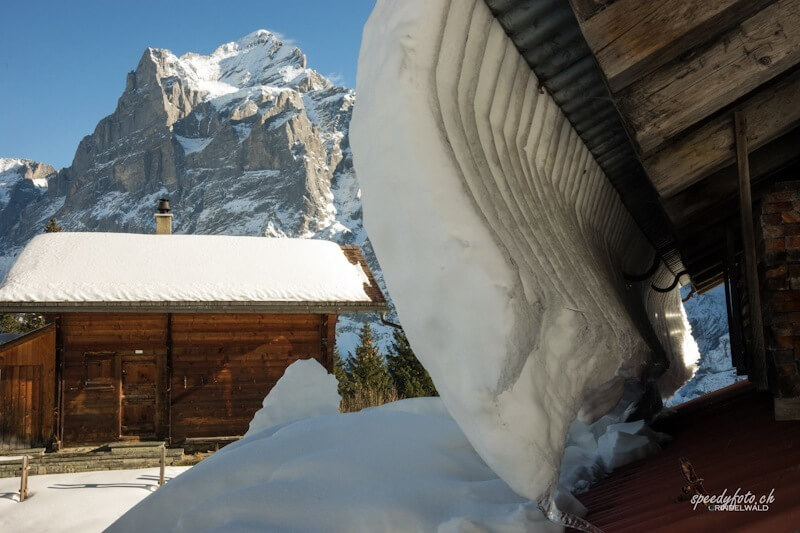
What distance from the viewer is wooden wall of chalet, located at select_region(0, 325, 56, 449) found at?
13.6m

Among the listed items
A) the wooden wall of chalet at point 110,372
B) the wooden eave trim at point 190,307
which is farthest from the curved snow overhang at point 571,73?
the wooden wall of chalet at point 110,372

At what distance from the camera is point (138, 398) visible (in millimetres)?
14070

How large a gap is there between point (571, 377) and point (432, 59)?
3.50 feet

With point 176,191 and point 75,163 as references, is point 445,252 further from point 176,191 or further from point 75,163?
point 75,163

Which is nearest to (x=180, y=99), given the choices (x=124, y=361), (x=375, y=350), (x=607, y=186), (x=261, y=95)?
(x=261, y=95)

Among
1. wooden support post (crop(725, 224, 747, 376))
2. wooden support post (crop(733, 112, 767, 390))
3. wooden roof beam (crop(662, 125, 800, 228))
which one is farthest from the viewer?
wooden support post (crop(725, 224, 747, 376))

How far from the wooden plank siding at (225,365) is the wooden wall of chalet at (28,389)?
2382 millimetres

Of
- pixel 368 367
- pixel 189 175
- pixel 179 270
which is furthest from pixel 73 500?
pixel 189 175

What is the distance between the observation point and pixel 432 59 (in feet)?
6.12

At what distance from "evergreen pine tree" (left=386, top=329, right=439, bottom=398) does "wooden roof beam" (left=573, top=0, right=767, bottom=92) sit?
22.2 m

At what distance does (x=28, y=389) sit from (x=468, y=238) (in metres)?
14.3

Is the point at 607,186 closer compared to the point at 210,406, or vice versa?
the point at 607,186

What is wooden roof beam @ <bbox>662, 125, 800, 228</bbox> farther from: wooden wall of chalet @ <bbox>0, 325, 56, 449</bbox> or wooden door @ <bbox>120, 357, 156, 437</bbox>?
wooden wall of chalet @ <bbox>0, 325, 56, 449</bbox>

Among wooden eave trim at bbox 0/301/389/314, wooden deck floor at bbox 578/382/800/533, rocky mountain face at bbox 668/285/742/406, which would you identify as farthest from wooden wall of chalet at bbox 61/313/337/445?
rocky mountain face at bbox 668/285/742/406
